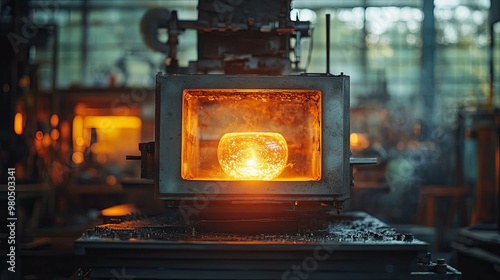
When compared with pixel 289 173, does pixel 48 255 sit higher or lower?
lower

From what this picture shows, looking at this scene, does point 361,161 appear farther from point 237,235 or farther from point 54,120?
point 54,120

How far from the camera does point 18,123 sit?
8625 mm

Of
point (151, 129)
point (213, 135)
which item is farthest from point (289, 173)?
point (151, 129)

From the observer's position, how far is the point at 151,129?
14.4 m

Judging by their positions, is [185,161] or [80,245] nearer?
[80,245]

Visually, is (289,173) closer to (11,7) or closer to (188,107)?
(188,107)

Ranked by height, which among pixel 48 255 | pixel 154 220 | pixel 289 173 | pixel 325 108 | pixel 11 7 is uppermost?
pixel 11 7

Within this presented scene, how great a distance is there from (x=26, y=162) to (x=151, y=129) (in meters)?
5.37

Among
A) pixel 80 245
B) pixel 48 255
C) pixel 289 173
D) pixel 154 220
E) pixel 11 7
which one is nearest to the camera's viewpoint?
pixel 80 245

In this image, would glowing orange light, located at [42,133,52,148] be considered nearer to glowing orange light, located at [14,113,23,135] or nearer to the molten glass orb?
glowing orange light, located at [14,113,23,135]

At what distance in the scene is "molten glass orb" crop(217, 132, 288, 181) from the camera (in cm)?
389

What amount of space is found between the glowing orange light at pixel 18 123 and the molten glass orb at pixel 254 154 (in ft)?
16.5

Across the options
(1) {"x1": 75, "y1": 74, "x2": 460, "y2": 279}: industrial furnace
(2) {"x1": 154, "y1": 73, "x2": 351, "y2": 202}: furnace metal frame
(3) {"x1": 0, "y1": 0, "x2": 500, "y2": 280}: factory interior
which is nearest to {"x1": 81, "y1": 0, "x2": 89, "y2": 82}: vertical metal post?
(3) {"x1": 0, "y1": 0, "x2": 500, "y2": 280}: factory interior

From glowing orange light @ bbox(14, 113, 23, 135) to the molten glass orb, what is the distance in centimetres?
501
